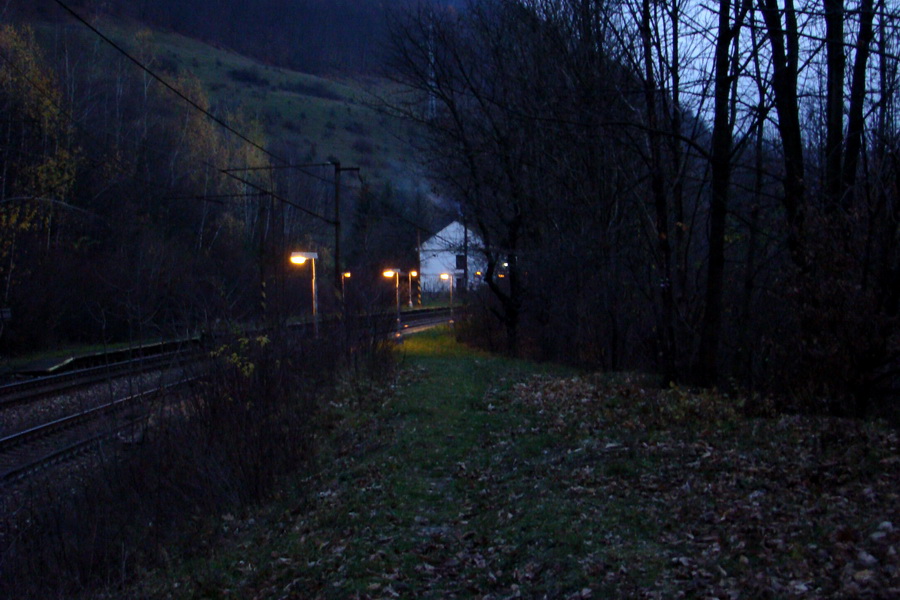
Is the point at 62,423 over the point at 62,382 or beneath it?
beneath

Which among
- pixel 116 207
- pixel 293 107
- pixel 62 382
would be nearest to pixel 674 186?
pixel 62 382

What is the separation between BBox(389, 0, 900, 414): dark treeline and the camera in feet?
33.6

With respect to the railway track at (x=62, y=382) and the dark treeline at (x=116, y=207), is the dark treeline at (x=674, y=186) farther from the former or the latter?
the railway track at (x=62, y=382)

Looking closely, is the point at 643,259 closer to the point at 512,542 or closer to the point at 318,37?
the point at 512,542

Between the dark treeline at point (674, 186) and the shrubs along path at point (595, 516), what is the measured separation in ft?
5.42

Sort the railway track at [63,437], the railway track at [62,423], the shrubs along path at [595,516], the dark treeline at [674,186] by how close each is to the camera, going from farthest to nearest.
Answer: the railway track at [62,423]
the railway track at [63,437]
the dark treeline at [674,186]
the shrubs along path at [595,516]

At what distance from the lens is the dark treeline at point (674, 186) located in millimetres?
10234

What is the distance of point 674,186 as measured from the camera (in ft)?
51.4

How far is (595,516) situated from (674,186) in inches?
371

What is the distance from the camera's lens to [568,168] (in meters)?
20.6

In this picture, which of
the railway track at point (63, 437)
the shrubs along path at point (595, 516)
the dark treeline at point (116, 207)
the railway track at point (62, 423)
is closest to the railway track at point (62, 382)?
the railway track at point (62, 423)

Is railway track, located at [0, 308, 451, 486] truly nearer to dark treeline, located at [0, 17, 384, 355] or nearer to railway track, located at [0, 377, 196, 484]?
railway track, located at [0, 377, 196, 484]

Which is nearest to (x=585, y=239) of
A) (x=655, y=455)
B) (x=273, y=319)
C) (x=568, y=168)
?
(x=568, y=168)

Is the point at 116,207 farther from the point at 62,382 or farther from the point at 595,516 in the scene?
the point at 595,516
